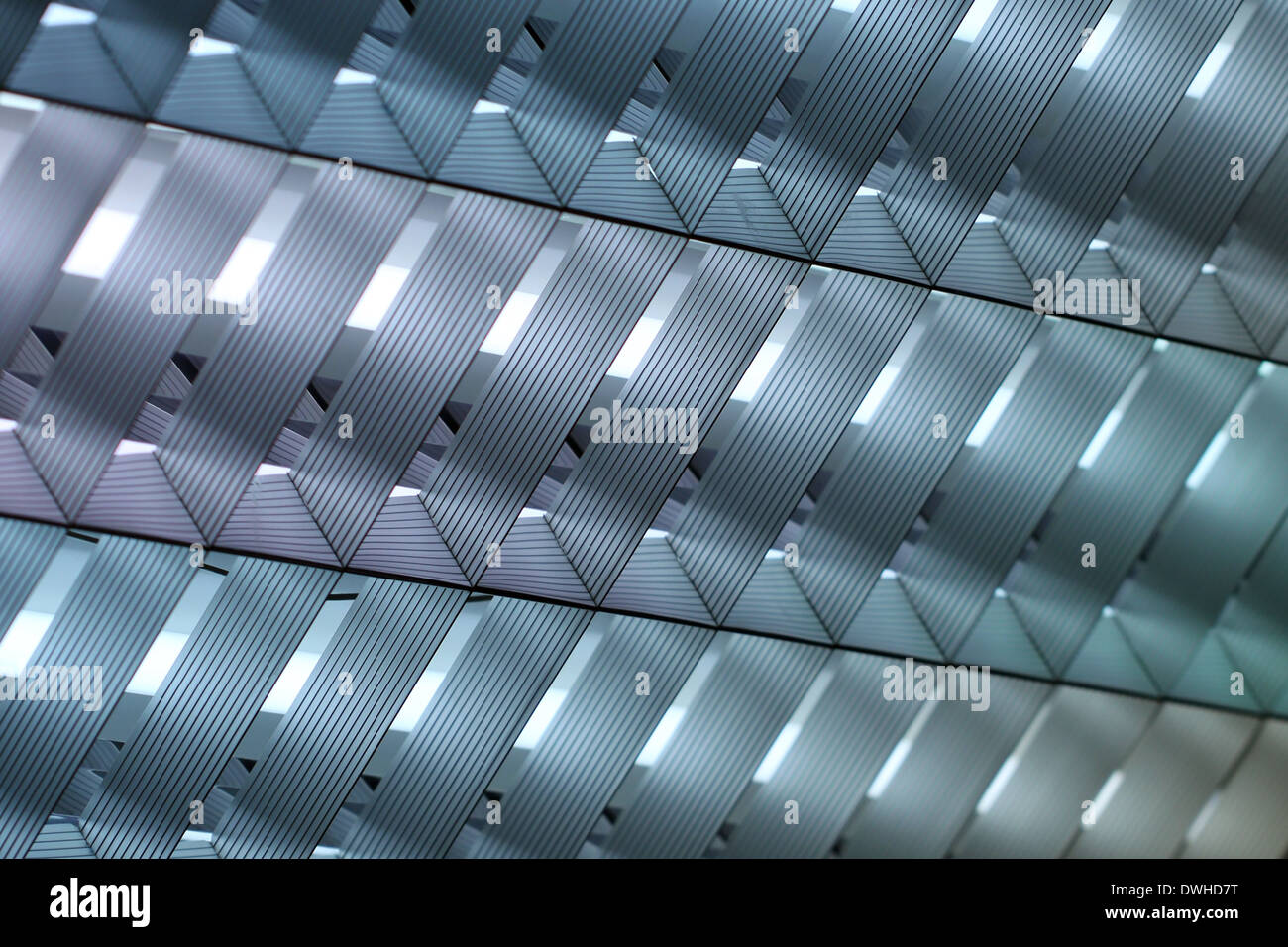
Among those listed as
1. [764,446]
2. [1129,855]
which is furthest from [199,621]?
[1129,855]

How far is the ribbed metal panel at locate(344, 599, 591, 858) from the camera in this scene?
15.5 m

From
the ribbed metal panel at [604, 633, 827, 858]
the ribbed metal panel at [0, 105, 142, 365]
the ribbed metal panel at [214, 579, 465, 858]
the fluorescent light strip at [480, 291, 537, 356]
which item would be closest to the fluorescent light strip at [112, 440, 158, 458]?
the ribbed metal panel at [0, 105, 142, 365]

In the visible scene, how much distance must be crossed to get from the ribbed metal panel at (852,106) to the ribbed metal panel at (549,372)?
166 cm

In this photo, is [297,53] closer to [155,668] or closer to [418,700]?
[155,668]

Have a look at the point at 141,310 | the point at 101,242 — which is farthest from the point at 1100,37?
the point at 101,242

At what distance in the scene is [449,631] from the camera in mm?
15922

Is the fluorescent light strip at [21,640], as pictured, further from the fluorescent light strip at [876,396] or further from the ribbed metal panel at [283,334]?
the fluorescent light strip at [876,396]

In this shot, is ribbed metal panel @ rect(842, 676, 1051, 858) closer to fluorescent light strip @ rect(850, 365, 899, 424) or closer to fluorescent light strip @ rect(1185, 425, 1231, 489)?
fluorescent light strip @ rect(1185, 425, 1231, 489)

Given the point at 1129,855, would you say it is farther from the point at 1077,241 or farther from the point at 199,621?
the point at 199,621

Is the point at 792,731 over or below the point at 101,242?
below

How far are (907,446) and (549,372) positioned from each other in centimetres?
502

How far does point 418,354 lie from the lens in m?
14.2

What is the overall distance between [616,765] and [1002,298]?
7804 mm

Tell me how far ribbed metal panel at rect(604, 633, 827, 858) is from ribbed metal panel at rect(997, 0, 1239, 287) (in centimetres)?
614
